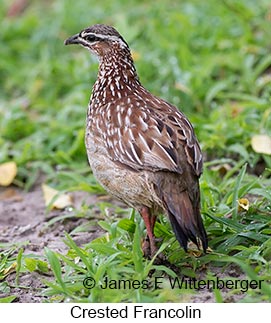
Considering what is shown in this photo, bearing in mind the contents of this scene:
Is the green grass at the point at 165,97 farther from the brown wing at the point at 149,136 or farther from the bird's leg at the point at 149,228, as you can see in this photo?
the brown wing at the point at 149,136

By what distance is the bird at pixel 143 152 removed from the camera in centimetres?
518

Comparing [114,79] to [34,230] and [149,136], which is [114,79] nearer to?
[149,136]

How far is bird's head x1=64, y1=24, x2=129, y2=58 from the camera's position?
6215 millimetres

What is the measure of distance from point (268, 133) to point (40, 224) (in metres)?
2.12

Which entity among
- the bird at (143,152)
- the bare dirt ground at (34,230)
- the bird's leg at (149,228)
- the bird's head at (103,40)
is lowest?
the bare dirt ground at (34,230)

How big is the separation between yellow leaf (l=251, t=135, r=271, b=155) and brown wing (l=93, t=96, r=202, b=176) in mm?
1453

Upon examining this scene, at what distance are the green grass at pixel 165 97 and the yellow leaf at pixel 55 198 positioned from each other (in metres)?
0.13

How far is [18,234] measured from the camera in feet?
21.8

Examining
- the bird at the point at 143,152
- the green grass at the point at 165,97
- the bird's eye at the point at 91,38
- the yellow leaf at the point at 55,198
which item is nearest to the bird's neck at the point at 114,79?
the bird at the point at 143,152

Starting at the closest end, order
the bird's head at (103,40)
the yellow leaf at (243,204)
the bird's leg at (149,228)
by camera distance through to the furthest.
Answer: the bird's leg at (149,228), the yellow leaf at (243,204), the bird's head at (103,40)

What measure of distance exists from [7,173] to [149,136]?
2605mm

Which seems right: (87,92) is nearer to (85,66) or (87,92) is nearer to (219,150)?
(85,66)
